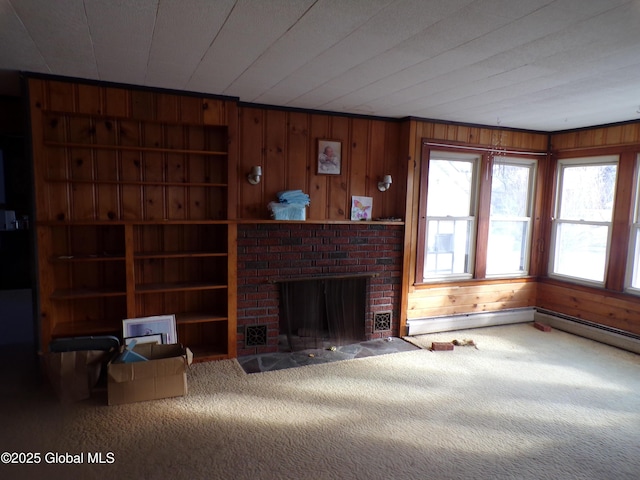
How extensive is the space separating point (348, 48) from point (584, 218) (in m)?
3.77

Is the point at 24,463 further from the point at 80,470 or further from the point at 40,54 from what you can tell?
the point at 40,54

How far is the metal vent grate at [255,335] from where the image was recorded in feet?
12.5

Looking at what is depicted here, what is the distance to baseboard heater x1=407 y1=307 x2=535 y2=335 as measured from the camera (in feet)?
14.8

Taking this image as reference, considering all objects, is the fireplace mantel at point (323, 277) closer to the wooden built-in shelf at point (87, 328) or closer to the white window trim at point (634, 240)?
the wooden built-in shelf at point (87, 328)

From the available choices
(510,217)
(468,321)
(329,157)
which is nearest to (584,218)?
(510,217)

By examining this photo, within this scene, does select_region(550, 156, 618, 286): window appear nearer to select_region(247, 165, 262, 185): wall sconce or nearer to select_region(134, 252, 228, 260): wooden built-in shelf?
select_region(247, 165, 262, 185): wall sconce

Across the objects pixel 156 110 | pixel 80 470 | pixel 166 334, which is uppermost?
pixel 156 110

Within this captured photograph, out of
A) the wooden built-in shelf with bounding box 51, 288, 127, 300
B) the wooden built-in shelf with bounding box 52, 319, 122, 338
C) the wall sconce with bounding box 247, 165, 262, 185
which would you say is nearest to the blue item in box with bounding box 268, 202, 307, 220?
the wall sconce with bounding box 247, 165, 262, 185

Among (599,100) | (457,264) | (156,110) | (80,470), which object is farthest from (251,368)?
(599,100)

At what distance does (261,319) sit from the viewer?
384 centimetres

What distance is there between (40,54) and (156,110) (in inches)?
35.0

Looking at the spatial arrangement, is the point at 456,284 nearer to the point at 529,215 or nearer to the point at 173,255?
the point at 529,215

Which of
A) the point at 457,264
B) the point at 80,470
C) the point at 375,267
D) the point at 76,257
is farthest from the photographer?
the point at 457,264

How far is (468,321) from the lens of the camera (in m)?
4.76
